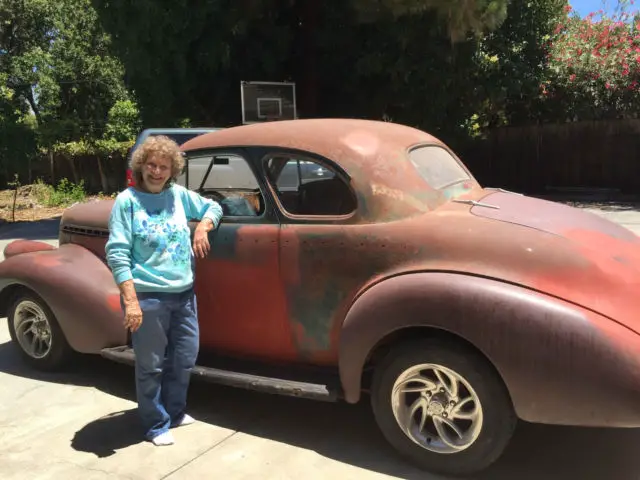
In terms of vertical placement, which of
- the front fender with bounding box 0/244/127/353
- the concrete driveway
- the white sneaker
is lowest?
the concrete driveway

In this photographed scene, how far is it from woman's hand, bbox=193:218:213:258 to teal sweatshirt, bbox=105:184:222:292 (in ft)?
0.19

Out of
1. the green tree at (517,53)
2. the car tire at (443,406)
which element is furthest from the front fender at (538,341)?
the green tree at (517,53)

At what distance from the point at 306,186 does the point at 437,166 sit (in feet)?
2.76

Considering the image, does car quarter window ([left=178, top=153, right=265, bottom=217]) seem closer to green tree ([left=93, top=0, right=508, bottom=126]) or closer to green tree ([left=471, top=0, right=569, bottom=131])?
green tree ([left=93, top=0, right=508, bottom=126])

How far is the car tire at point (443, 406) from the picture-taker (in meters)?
2.83

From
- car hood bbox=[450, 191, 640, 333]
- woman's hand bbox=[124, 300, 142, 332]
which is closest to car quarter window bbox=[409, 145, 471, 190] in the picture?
car hood bbox=[450, 191, 640, 333]

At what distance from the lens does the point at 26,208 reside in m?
19.4

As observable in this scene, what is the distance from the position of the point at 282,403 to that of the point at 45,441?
4.86 ft

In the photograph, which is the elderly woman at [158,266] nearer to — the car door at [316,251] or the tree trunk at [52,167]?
the car door at [316,251]

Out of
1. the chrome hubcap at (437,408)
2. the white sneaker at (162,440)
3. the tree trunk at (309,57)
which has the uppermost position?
the tree trunk at (309,57)

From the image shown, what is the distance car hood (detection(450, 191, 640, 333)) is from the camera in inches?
107

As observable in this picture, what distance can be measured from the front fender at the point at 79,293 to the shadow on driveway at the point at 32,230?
896 cm

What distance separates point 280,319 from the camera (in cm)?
346

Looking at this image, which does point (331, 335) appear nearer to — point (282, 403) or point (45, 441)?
point (282, 403)
